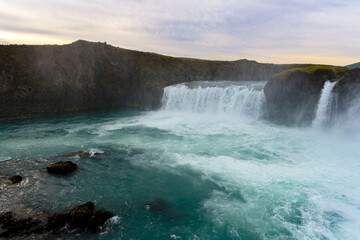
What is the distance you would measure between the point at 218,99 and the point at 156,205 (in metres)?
21.8

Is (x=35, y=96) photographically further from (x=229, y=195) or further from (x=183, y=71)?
(x=229, y=195)

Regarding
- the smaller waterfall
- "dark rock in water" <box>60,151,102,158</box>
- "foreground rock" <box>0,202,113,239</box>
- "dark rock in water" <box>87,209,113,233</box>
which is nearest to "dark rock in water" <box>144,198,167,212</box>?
"dark rock in water" <box>87,209,113,233</box>

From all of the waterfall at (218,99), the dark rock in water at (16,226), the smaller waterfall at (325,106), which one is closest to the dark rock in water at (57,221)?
the dark rock in water at (16,226)

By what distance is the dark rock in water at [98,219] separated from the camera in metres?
7.87

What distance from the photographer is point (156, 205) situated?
9.65m

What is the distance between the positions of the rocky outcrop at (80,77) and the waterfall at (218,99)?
3.68m

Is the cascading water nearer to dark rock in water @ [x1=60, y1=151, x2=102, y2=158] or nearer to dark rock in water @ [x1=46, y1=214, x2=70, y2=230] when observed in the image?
dark rock in water @ [x1=60, y1=151, x2=102, y2=158]

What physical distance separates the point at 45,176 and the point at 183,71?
120ft

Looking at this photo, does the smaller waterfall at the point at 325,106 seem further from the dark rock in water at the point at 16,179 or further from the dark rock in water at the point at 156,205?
the dark rock in water at the point at 16,179

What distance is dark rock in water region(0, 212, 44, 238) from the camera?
741 centimetres

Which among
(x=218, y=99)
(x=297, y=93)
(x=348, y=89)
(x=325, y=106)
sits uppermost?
(x=348, y=89)

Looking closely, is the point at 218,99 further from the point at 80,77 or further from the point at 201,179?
the point at 80,77

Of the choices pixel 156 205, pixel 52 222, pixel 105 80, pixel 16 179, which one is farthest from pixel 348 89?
pixel 105 80

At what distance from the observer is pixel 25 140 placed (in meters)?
A: 18.5
